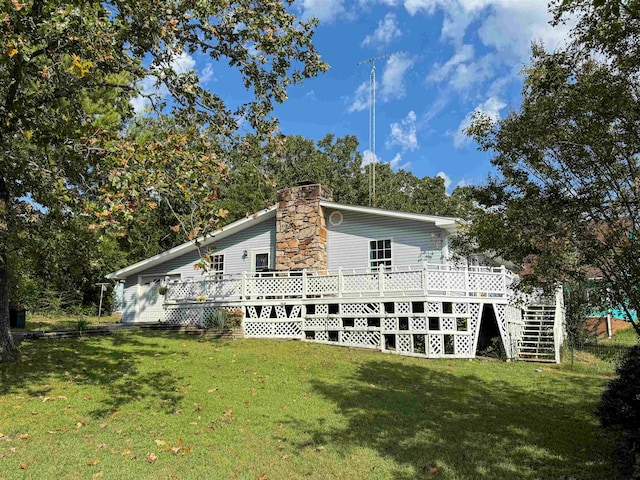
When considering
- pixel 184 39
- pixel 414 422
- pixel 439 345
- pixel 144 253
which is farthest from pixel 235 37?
pixel 144 253

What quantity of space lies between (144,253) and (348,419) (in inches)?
1129

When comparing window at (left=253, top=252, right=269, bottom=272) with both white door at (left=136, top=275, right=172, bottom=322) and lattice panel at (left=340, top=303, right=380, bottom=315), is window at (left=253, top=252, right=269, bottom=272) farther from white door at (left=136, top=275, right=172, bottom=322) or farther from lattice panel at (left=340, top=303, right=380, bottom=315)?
lattice panel at (left=340, top=303, right=380, bottom=315)

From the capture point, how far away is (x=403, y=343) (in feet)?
47.5

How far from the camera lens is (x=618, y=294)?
6.36 metres

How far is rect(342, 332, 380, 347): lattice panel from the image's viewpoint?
14971 mm

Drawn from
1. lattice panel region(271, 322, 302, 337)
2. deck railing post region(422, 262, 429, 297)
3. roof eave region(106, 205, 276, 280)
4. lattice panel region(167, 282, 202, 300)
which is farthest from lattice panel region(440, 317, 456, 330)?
lattice panel region(167, 282, 202, 300)

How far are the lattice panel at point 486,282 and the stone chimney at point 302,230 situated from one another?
19.1 ft

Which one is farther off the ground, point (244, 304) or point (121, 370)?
point (244, 304)

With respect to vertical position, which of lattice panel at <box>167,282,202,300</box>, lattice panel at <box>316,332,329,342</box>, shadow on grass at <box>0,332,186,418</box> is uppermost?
lattice panel at <box>167,282,202,300</box>

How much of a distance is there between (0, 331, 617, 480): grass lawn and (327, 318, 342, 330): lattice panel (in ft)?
11.2

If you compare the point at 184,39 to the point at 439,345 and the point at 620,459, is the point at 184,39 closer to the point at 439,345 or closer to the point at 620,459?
the point at 620,459

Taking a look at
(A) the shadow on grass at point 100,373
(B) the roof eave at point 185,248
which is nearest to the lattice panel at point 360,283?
(B) the roof eave at point 185,248

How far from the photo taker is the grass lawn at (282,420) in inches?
208

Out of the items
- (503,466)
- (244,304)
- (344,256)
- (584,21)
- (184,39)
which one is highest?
(184,39)
